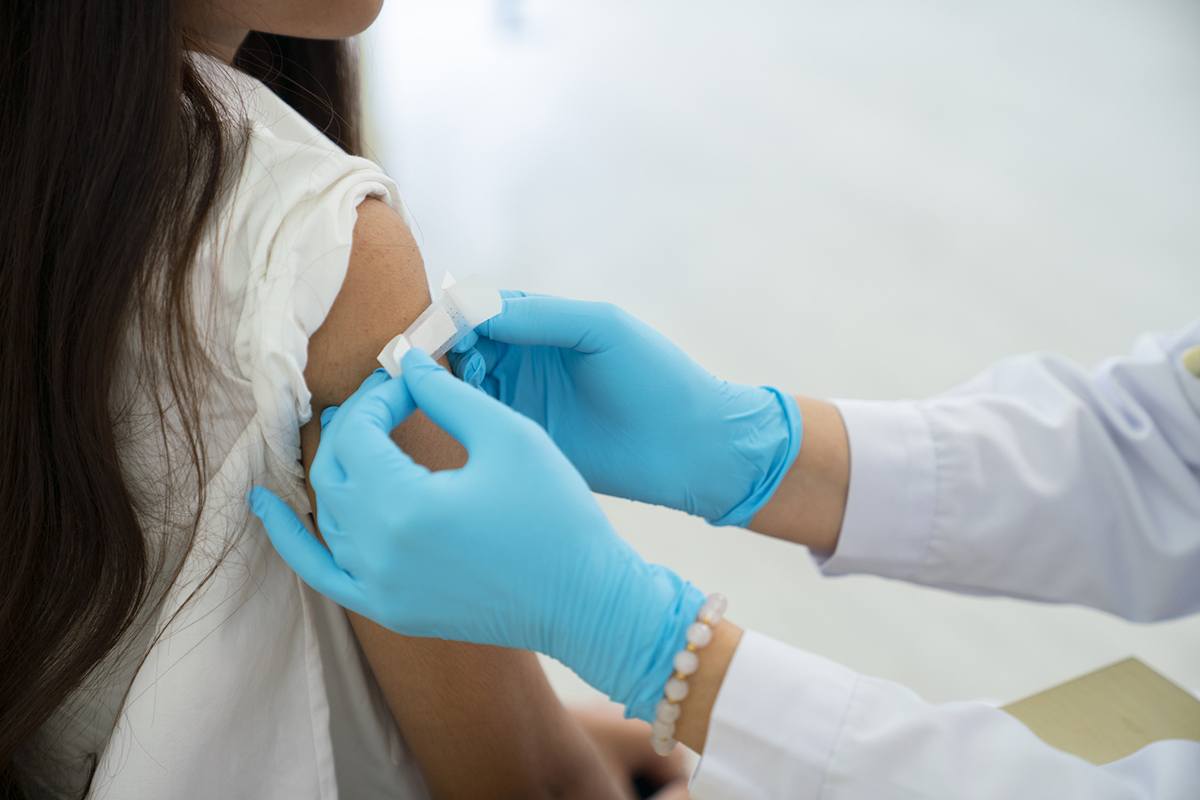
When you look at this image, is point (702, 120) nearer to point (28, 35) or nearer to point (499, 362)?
point (499, 362)

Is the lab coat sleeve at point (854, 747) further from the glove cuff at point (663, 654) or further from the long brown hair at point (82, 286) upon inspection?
the long brown hair at point (82, 286)

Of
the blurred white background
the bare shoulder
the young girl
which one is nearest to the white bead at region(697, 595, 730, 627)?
the young girl

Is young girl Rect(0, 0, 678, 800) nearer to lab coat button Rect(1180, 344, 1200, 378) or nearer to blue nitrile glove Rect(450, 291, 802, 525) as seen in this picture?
blue nitrile glove Rect(450, 291, 802, 525)

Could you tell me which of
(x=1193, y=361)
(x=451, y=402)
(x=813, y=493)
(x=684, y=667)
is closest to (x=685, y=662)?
(x=684, y=667)

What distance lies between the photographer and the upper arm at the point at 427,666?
0.80 metres

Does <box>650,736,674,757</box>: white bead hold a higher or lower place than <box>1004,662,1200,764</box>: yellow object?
lower

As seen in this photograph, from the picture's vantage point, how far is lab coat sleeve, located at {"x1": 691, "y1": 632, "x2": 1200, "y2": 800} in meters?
0.84

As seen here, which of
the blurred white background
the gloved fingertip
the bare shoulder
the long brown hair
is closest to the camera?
the long brown hair

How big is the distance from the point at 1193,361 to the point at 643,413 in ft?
2.18

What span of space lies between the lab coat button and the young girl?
90cm

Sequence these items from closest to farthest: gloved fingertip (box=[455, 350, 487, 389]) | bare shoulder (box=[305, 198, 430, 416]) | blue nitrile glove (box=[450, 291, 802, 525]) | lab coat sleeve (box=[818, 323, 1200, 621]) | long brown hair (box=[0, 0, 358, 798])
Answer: long brown hair (box=[0, 0, 358, 798]) → bare shoulder (box=[305, 198, 430, 416]) → gloved fingertip (box=[455, 350, 487, 389]) → blue nitrile glove (box=[450, 291, 802, 525]) → lab coat sleeve (box=[818, 323, 1200, 621])

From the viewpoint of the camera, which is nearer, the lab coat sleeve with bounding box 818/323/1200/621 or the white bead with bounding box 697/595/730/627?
the white bead with bounding box 697/595/730/627

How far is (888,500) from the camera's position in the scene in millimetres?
1163

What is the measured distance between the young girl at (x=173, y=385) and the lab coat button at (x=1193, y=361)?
2.95 feet
